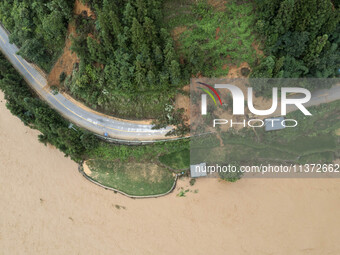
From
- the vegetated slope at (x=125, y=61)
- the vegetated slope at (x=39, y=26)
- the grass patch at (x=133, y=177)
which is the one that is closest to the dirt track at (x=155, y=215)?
the grass patch at (x=133, y=177)

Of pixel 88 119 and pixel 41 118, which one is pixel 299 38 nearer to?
pixel 88 119

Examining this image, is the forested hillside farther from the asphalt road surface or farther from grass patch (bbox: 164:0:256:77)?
grass patch (bbox: 164:0:256:77)

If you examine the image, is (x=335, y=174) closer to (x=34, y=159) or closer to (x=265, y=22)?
(x=265, y=22)

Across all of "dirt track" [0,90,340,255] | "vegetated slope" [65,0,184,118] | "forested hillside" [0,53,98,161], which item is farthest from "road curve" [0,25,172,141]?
"dirt track" [0,90,340,255]

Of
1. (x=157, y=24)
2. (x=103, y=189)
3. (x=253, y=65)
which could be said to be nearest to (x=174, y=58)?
(x=157, y=24)

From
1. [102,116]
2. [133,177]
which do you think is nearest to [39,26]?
[102,116]

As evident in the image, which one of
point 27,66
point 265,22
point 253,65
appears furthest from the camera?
point 27,66
